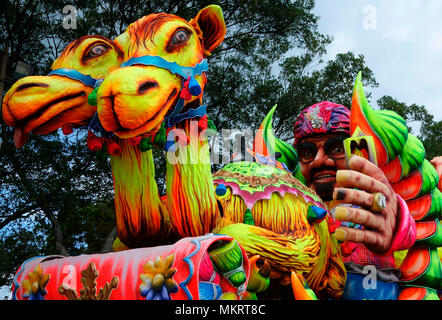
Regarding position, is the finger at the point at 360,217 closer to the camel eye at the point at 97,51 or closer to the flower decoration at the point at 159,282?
the flower decoration at the point at 159,282

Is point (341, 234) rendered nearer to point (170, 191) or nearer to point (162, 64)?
point (170, 191)

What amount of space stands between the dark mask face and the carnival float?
0.51 m

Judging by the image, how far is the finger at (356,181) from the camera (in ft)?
9.80

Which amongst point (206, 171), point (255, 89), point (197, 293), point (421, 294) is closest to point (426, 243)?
point (421, 294)

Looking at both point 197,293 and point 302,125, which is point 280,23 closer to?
point 302,125

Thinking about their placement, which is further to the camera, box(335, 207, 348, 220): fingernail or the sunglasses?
the sunglasses

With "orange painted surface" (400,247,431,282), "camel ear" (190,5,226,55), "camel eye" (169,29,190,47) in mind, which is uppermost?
"camel ear" (190,5,226,55)

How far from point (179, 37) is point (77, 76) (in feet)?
2.15

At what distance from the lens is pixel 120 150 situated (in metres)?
3.08

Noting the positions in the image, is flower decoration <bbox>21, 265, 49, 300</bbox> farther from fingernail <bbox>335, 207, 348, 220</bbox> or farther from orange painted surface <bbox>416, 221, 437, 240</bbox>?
orange painted surface <bbox>416, 221, 437, 240</bbox>

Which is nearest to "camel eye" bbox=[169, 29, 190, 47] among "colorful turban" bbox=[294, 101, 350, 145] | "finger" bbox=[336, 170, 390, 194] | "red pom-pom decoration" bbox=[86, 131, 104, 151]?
"red pom-pom decoration" bbox=[86, 131, 104, 151]

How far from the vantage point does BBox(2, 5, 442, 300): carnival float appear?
2.53 m

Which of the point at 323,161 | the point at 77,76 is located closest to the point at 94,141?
the point at 77,76

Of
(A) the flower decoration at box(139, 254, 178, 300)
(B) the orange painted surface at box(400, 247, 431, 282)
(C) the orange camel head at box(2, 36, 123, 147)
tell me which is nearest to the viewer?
(A) the flower decoration at box(139, 254, 178, 300)
